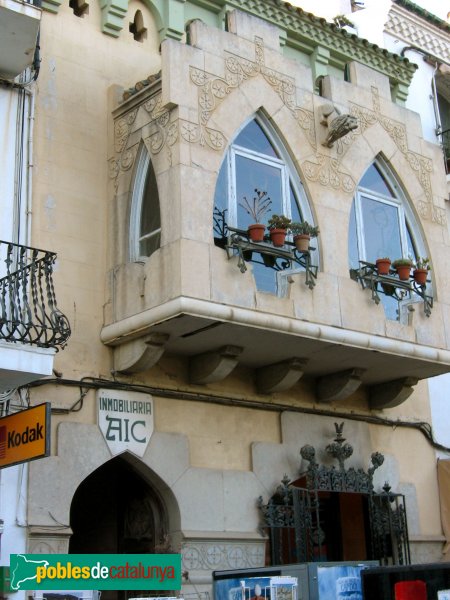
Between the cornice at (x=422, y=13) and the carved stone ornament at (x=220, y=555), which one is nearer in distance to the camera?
the carved stone ornament at (x=220, y=555)

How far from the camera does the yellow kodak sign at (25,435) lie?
30.8ft

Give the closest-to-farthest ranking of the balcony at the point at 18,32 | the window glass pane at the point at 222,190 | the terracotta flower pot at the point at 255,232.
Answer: the balcony at the point at 18,32
the terracotta flower pot at the point at 255,232
the window glass pane at the point at 222,190

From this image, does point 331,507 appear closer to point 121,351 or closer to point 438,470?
point 438,470

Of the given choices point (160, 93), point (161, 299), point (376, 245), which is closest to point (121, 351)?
point (161, 299)

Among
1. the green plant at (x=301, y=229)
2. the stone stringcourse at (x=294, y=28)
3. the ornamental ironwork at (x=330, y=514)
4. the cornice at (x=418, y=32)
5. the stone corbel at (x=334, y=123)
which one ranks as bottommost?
the ornamental ironwork at (x=330, y=514)

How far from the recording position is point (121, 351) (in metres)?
11.6

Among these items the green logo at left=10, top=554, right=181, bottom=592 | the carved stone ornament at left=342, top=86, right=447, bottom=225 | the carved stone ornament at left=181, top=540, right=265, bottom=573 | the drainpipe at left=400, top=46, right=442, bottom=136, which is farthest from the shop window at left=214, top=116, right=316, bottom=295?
the green logo at left=10, top=554, right=181, bottom=592

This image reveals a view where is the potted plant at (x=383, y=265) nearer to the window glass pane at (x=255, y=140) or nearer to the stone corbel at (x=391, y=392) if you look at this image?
the stone corbel at (x=391, y=392)

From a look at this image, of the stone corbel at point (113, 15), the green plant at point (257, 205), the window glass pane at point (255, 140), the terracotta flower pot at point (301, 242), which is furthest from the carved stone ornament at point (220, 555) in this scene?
the stone corbel at point (113, 15)

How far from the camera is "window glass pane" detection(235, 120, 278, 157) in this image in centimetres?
1227

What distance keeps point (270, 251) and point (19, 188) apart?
115 inches

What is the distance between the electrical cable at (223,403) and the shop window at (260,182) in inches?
60.1

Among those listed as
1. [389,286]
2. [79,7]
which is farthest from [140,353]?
[79,7]

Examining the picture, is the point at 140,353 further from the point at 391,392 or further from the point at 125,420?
the point at 391,392
